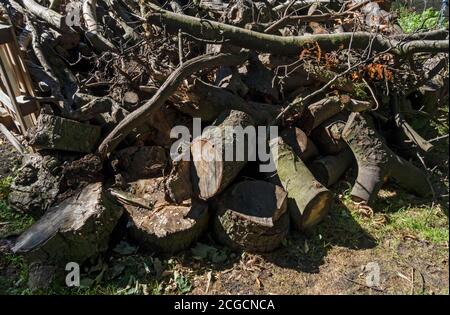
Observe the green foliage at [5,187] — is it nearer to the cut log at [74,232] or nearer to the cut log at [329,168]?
the cut log at [74,232]

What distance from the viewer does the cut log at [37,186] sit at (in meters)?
3.20

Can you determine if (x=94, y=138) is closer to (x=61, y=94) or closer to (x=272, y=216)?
(x=61, y=94)

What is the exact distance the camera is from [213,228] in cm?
307

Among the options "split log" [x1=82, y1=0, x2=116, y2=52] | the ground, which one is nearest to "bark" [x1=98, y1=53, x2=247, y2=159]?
the ground

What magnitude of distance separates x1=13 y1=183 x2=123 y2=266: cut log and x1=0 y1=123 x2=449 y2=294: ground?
18cm

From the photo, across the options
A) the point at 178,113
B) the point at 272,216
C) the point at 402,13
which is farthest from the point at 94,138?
the point at 402,13

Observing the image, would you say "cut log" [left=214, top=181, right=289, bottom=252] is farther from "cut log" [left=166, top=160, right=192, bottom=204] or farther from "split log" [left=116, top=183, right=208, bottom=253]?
"cut log" [left=166, top=160, right=192, bottom=204]

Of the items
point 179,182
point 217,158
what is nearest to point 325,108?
point 217,158

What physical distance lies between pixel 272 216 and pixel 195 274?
72 centimetres

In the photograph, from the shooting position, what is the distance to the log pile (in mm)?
2924

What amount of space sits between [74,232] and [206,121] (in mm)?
1446

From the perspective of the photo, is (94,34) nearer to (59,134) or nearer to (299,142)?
(59,134)

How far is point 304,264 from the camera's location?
2.93 metres

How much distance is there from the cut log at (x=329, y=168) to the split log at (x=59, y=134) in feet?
6.77
